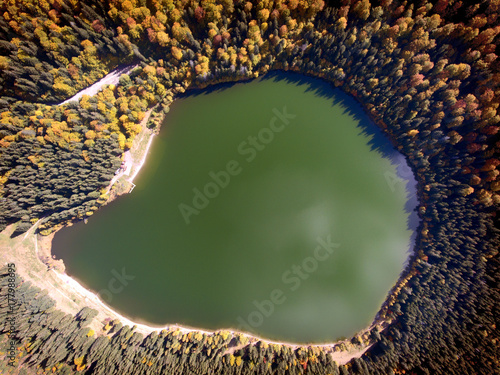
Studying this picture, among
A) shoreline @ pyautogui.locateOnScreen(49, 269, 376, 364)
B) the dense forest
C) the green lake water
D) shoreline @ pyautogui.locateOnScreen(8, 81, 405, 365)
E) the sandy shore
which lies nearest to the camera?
the dense forest

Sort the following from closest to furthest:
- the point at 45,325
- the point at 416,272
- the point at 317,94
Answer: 1. the point at 45,325
2. the point at 416,272
3. the point at 317,94

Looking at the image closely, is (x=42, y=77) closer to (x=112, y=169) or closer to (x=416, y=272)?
(x=112, y=169)

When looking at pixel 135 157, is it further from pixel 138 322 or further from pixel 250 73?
pixel 138 322

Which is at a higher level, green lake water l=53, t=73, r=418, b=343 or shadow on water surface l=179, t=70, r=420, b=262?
shadow on water surface l=179, t=70, r=420, b=262

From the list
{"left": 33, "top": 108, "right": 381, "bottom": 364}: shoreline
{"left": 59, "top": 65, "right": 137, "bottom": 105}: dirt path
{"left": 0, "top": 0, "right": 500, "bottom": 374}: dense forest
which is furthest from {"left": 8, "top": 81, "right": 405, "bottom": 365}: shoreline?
{"left": 59, "top": 65, "right": 137, "bottom": 105}: dirt path

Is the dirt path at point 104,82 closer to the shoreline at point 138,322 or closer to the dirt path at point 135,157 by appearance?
the dirt path at point 135,157

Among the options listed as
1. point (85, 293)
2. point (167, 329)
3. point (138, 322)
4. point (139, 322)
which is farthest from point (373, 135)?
point (85, 293)

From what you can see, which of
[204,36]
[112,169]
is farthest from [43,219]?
[204,36]

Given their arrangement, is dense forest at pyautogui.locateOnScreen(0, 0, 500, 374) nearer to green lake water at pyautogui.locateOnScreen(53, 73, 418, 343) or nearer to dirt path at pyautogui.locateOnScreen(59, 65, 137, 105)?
dirt path at pyautogui.locateOnScreen(59, 65, 137, 105)
